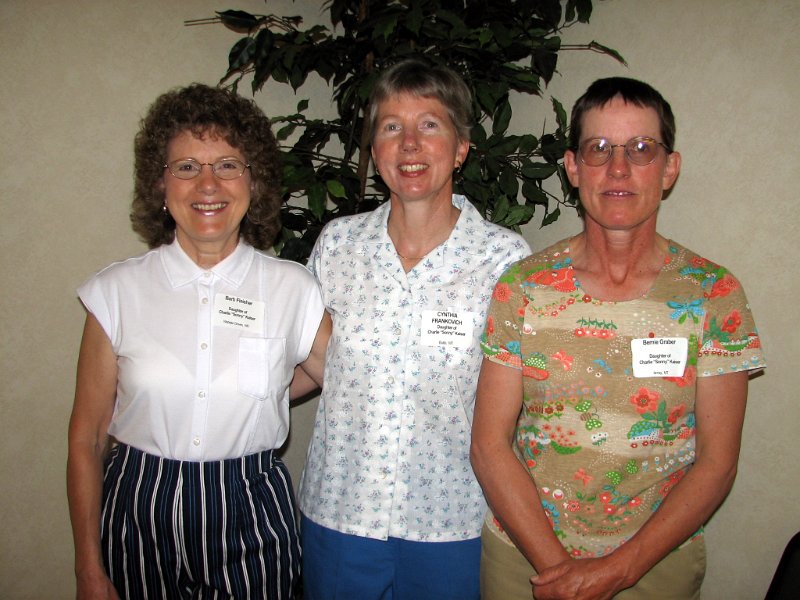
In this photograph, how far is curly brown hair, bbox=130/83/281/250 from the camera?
68.9 inches

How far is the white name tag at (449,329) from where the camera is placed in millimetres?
1750

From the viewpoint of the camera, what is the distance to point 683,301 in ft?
4.88

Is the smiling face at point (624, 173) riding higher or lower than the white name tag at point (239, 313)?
Result: higher

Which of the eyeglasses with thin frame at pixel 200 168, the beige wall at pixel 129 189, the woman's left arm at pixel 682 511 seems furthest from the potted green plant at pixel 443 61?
the woman's left arm at pixel 682 511

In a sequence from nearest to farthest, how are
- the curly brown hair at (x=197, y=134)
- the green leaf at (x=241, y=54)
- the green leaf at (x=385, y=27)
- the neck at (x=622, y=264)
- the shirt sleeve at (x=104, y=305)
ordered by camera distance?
the neck at (x=622, y=264) → the shirt sleeve at (x=104, y=305) → the curly brown hair at (x=197, y=134) → the green leaf at (x=385, y=27) → the green leaf at (x=241, y=54)

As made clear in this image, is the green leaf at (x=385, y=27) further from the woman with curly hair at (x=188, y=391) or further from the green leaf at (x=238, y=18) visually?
the woman with curly hair at (x=188, y=391)

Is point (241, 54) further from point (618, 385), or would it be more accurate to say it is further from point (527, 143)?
point (618, 385)

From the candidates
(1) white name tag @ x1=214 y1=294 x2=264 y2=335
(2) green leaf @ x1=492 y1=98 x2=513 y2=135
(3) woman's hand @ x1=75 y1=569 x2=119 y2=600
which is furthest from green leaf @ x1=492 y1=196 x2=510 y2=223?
(3) woman's hand @ x1=75 y1=569 x2=119 y2=600

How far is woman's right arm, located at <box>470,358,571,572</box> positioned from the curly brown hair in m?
0.88

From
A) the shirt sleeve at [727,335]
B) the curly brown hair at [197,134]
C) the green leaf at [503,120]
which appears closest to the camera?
the shirt sleeve at [727,335]

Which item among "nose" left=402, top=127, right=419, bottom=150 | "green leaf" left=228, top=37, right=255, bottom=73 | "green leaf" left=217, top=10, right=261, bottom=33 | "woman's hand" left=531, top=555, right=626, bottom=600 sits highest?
"green leaf" left=217, top=10, right=261, bottom=33

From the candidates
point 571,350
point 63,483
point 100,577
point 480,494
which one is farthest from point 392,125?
point 63,483

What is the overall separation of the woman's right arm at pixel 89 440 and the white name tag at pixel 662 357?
1389mm

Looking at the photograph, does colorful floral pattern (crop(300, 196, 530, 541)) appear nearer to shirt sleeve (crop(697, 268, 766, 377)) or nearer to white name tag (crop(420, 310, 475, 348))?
white name tag (crop(420, 310, 475, 348))
